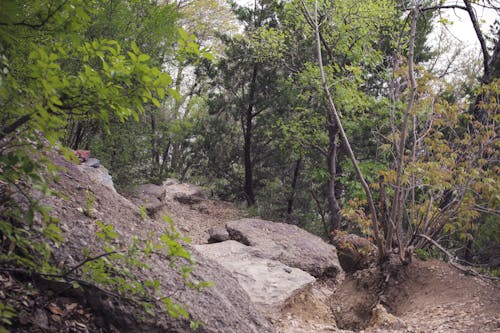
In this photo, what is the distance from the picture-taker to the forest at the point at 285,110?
1618 mm

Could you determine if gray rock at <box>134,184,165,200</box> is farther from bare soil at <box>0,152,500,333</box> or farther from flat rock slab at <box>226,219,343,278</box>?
bare soil at <box>0,152,500,333</box>

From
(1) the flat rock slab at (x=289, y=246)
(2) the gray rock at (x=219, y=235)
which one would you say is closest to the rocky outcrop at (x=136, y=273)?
(1) the flat rock slab at (x=289, y=246)

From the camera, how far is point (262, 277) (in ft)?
18.7

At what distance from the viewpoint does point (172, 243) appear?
1.62 metres

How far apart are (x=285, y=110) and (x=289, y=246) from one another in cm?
629

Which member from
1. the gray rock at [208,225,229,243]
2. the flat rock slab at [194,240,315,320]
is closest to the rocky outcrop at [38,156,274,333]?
the flat rock slab at [194,240,315,320]

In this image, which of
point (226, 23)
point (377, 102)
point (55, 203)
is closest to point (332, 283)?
point (377, 102)

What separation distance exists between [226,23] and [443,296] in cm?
1488

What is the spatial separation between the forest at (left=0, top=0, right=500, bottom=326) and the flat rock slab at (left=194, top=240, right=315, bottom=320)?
1208 millimetres

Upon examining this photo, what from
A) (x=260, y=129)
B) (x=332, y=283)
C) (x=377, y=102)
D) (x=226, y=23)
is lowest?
(x=332, y=283)

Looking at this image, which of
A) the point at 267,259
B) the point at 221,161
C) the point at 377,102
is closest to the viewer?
the point at 267,259

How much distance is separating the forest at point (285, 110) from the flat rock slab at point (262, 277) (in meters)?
1.21

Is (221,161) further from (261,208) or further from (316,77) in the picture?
(316,77)

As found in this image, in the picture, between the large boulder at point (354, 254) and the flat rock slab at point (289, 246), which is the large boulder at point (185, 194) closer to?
the flat rock slab at point (289, 246)
